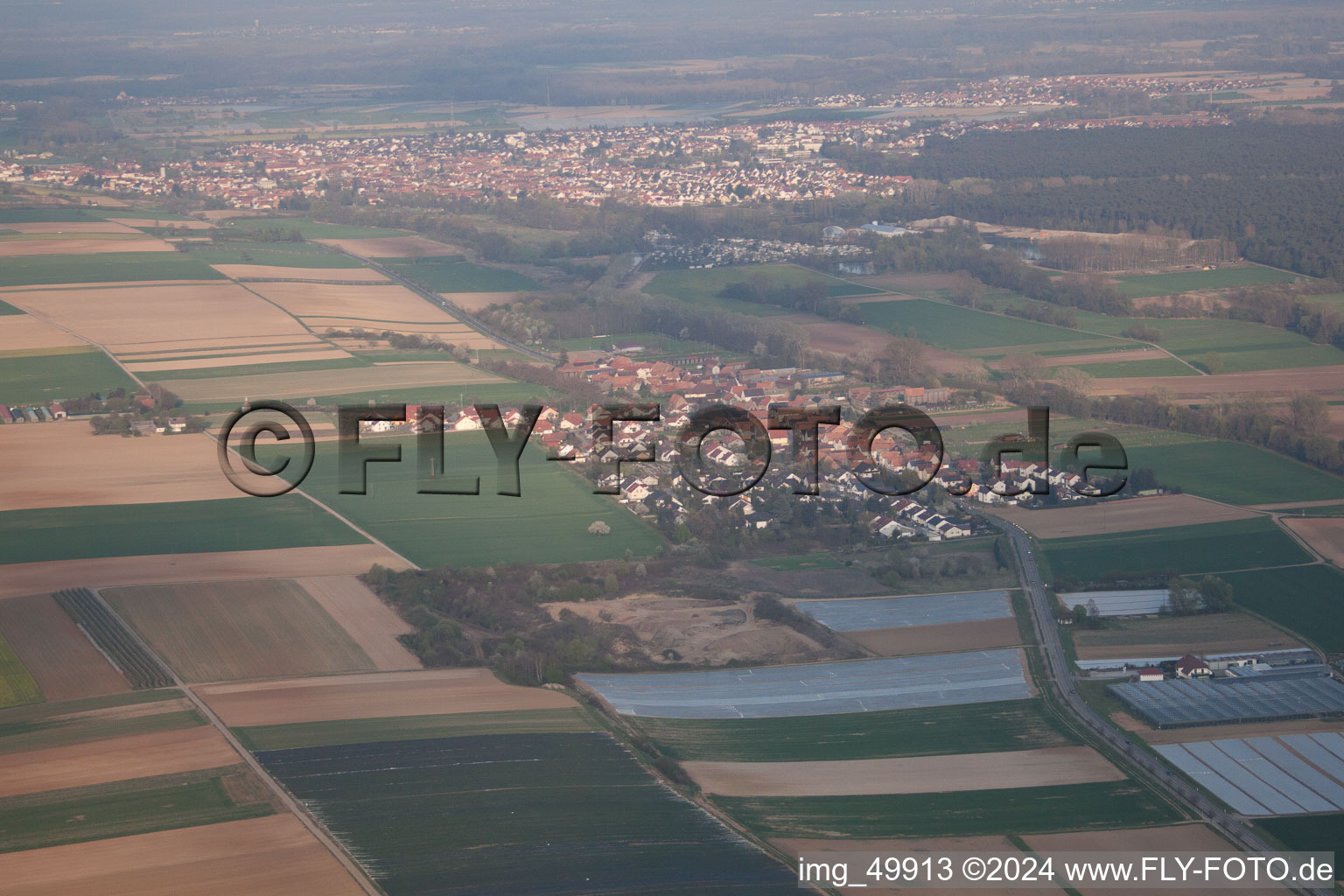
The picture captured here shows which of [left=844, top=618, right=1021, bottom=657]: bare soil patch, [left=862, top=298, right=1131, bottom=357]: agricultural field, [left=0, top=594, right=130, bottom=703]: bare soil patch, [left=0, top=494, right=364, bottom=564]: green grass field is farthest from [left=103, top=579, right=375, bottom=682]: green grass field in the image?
[left=862, top=298, right=1131, bottom=357]: agricultural field

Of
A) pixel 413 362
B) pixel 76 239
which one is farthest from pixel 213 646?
pixel 76 239

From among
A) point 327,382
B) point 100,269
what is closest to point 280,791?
point 327,382

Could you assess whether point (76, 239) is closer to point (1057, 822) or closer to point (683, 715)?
point (683, 715)

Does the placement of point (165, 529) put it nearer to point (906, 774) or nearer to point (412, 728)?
point (412, 728)

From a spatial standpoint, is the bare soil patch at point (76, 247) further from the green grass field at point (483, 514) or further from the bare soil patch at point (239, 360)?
the green grass field at point (483, 514)

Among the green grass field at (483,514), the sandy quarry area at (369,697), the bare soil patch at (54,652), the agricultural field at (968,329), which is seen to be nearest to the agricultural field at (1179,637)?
the green grass field at (483,514)

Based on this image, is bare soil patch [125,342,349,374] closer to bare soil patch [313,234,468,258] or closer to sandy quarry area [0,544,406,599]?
sandy quarry area [0,544,406,599]
